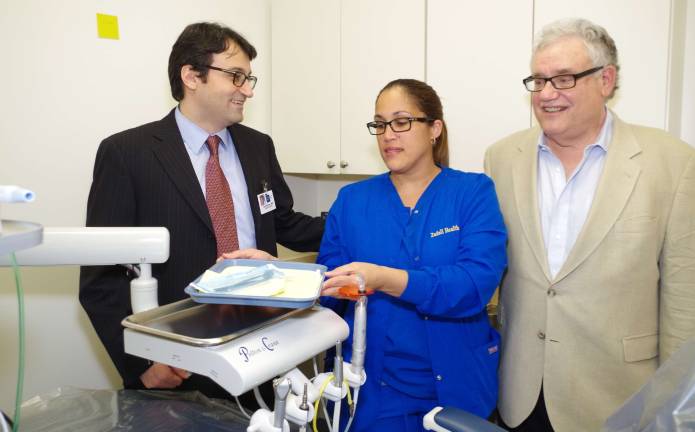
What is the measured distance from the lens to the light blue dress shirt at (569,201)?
1.33 meters

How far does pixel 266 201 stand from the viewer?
1762 millimetres

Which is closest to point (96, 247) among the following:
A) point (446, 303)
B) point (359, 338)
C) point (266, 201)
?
point (359, 338)

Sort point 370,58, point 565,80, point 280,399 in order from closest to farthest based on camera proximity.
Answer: point 280,399 < point 565,80 < point 370,58

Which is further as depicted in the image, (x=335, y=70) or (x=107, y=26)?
(x=335, y=70)

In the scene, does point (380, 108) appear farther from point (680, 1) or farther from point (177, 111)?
point (680, 1)

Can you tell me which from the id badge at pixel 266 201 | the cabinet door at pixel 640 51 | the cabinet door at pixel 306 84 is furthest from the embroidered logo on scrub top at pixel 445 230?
the cabinet door at pixel 306 84

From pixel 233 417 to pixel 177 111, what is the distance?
3.50 ft

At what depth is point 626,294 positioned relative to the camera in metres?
1.26

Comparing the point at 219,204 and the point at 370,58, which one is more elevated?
the point at 370,58

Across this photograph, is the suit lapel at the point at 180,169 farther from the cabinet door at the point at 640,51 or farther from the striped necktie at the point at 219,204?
the cabinet door at the point at 640,51

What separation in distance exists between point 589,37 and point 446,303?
2.66 ft

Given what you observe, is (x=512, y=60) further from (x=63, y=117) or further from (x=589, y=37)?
(x=63, y=117)

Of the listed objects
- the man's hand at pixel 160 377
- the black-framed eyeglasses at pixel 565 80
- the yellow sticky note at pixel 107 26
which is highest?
the yellow sticky note at pixel 107 26

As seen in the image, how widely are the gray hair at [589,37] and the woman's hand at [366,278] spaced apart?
2.52 ft
